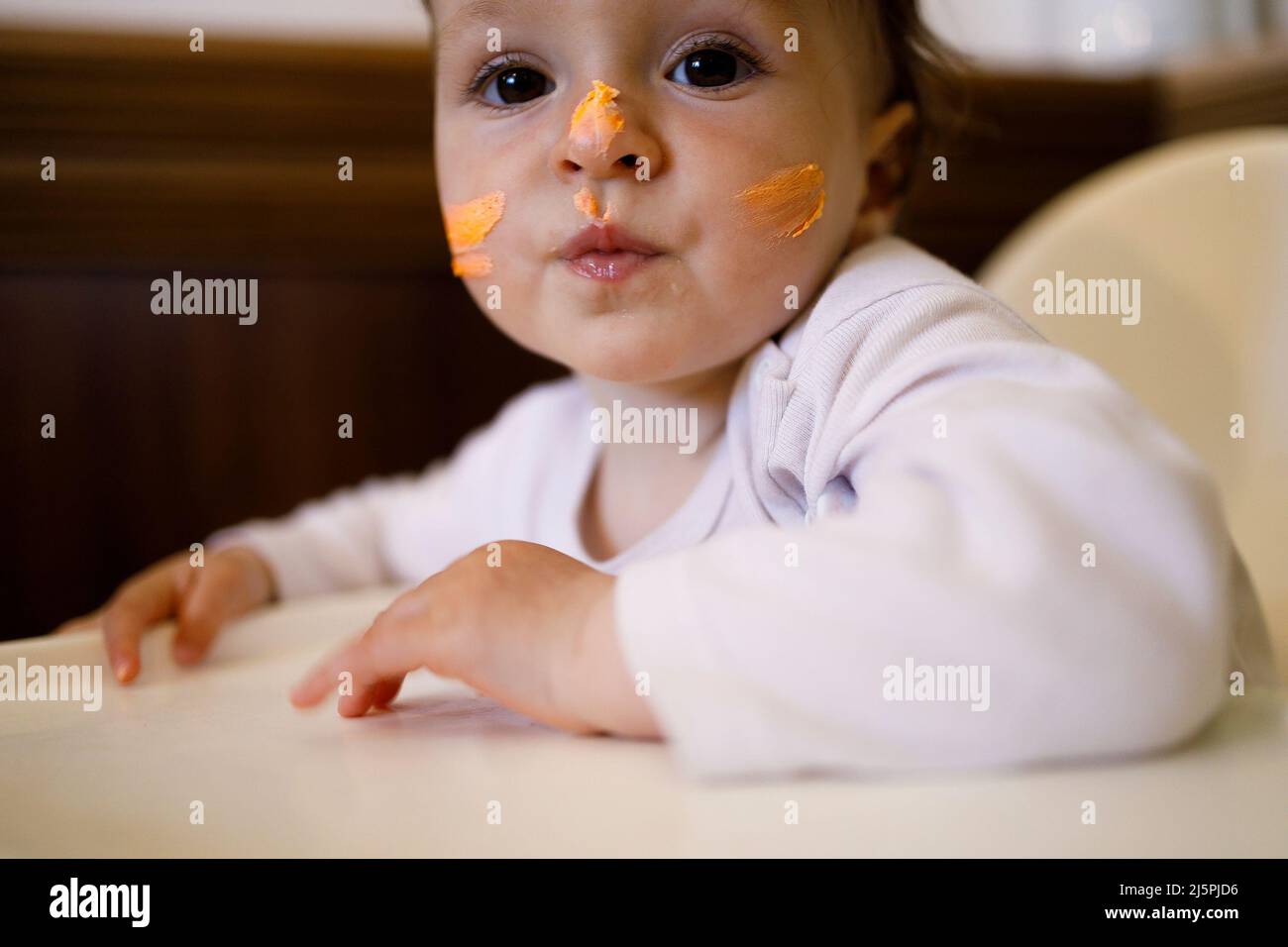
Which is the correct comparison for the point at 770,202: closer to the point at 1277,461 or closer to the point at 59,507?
the point at 1277,461

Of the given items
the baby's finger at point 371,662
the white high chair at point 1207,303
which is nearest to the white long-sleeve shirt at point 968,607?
the baby's finger at point 371,662

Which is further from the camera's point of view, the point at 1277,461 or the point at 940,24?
the point at 940,24

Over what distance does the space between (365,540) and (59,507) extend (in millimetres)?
358

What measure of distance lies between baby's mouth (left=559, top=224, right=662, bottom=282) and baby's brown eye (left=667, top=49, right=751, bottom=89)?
0.26ft

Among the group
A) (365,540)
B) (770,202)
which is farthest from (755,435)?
(365,540)

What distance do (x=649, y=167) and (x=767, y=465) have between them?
0.15 meters

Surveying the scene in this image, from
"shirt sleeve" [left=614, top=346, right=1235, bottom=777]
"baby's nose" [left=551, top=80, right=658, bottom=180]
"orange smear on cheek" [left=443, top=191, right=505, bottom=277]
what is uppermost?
"baby's nose" [left=551, top=80, right=658, bottom=180]

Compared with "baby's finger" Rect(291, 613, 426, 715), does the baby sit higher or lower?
higher

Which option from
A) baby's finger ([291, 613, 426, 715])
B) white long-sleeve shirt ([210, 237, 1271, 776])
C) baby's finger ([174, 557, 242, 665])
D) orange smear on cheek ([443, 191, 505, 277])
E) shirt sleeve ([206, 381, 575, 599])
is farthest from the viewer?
shirt sleeve ([206, 381, 575, 599])

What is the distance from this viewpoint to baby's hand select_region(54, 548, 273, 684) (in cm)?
71

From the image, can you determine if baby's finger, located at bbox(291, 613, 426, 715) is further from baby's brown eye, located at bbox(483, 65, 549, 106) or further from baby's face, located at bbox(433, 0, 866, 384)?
baby's brown eye, located at bbox(483, 65, 549, 106)

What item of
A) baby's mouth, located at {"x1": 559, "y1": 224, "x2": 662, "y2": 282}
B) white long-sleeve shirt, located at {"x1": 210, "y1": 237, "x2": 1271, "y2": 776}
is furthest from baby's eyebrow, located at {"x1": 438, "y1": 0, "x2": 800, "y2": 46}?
white long-sleeve shirt, located at {"x1": 210, "y1": 237, "x2": 1271, "y2": 776}

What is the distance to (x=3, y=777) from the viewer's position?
468 mm

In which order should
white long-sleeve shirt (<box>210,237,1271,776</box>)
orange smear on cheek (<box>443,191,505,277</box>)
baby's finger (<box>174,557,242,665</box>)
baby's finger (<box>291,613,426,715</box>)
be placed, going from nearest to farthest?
1. white long-sleeve shirt (<box>210,237,1271,776</box>)
2. baby's finger (<box>291,613,426,715</box>)
3. orange smear on cheek (<box>443,191,505,277</box>)
4. baby's finger (<box>174,557,242,665</box>)
